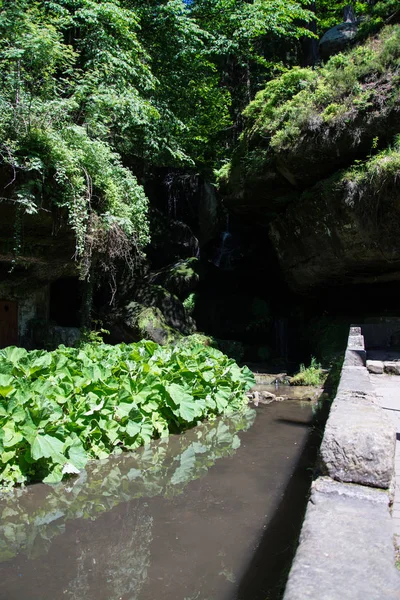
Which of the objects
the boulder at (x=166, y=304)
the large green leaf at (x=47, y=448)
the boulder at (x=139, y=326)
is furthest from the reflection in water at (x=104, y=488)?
the boulder at (x=166, y=304)

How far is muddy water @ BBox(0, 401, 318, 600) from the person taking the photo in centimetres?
371

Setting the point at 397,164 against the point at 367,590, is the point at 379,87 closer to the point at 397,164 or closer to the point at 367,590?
the point at 397,164

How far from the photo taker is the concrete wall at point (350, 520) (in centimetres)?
213

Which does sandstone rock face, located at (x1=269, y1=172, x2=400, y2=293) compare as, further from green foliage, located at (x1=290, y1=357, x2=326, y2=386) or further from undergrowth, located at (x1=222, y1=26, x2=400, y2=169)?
green foliage, located at (x1=290, y1=357, x2=326, y2=386)

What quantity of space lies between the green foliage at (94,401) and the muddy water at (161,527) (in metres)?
0.29

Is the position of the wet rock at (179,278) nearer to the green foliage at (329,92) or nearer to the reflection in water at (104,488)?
the green foliage at (329,92)

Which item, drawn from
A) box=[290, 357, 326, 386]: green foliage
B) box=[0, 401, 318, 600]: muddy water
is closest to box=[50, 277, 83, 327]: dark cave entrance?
box=[290, 357, 326, 386]: green foliage

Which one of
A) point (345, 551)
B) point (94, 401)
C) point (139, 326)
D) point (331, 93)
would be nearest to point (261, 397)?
point (94, 401)

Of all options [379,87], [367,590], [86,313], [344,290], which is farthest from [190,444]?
[344,290]

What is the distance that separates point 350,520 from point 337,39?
16396 millimetres

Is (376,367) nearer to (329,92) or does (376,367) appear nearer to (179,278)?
(329,92)

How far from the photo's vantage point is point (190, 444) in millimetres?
7375

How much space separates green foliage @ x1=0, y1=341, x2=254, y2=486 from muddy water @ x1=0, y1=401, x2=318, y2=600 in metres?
0.29

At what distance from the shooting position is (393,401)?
23.8 feet
